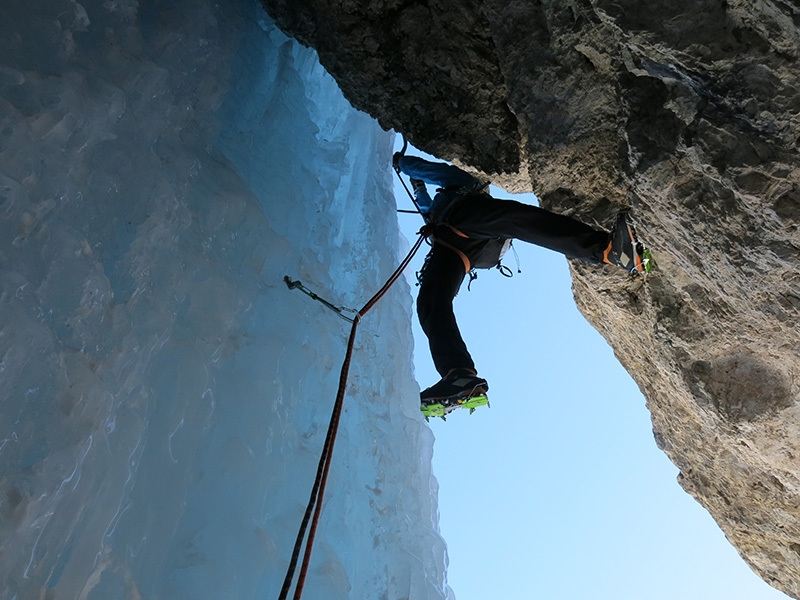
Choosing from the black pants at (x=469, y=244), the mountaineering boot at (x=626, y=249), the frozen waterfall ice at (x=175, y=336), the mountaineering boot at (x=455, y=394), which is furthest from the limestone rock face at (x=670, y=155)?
the frozen waterfall ice at (x=175, y=336)

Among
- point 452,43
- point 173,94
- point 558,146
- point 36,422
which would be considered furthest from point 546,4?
point 36,422

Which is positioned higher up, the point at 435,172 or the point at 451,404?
the point at 435,172

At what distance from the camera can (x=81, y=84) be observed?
2.66 m

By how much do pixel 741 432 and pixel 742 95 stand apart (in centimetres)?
140

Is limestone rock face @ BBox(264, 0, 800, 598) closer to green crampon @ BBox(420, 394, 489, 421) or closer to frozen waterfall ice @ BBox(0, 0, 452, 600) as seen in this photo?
green crampon @ BBox(420, 394, 489, 421)

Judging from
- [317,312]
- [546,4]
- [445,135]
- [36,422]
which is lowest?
[36,422]

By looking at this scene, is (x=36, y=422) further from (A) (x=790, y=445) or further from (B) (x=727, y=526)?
(B) (x=727, y=526)

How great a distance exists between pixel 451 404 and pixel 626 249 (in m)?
1.10

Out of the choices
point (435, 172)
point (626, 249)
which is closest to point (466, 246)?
point (435, 172)

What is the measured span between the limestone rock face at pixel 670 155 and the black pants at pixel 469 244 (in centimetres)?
23

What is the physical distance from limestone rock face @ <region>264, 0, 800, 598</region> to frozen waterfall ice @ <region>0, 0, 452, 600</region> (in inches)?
38.7

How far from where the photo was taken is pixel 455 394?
306cm

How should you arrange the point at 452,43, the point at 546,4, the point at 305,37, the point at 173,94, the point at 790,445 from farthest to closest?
1. the point at 305,37
2. the point at 452,43
3. the point at 173,94
4. the point at 546,4
5. the point at 790,445

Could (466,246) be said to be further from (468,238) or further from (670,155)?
(670,155)
